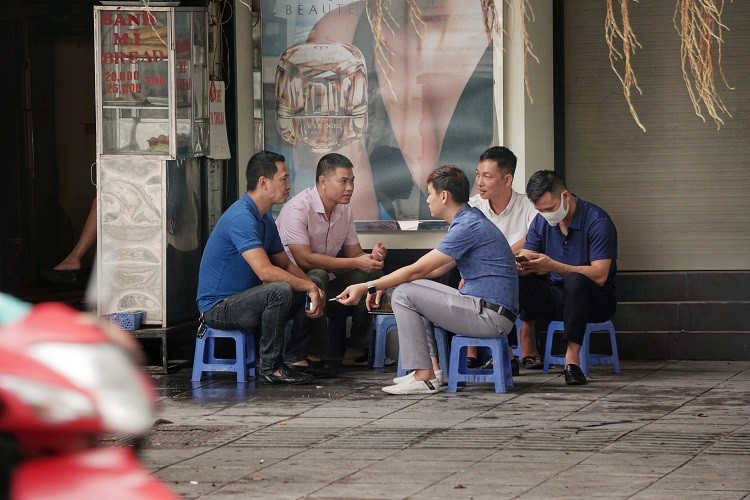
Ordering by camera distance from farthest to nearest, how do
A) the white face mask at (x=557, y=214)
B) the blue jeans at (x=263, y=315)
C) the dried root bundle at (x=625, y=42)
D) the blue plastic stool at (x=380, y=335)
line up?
the blue plastic stool at (x=380, y=335), the white face mask at (x=557, y=214), the blue jeans at (x=263, y=315), the dried root bundle at (x=625, y=42)

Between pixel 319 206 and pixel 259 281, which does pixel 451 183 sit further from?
pixel 259 281

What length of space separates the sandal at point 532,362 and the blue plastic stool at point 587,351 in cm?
15

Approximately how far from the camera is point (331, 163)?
335 inches

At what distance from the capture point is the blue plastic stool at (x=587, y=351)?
8102 mm

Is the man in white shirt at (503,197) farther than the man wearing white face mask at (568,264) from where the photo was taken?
Yes

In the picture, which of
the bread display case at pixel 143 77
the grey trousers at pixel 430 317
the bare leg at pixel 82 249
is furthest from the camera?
the bare leg at pixel 82 249

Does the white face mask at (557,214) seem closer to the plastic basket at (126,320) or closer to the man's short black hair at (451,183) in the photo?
the man's short black hair at (451,183)

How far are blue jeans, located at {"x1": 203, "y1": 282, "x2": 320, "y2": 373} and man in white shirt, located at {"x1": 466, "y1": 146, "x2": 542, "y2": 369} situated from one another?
1304 millimetres

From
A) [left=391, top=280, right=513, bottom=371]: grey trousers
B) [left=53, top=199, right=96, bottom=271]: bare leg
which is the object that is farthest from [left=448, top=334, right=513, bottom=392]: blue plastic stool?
[left=53, top=199, right=96, bottom=271]: bare leg

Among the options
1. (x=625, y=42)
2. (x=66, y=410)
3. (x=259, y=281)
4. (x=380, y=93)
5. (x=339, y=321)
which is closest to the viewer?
(x=66, y=410)

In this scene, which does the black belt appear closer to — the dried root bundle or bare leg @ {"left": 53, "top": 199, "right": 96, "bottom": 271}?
the dried root bundle

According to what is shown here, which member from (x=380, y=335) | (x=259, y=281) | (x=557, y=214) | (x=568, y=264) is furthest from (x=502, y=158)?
(x=259, y=281)

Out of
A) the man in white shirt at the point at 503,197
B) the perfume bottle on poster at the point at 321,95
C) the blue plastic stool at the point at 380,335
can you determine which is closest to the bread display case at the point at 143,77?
the perfume bottle on poster at the point at 321,95

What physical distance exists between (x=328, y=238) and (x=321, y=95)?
115 centimetres
